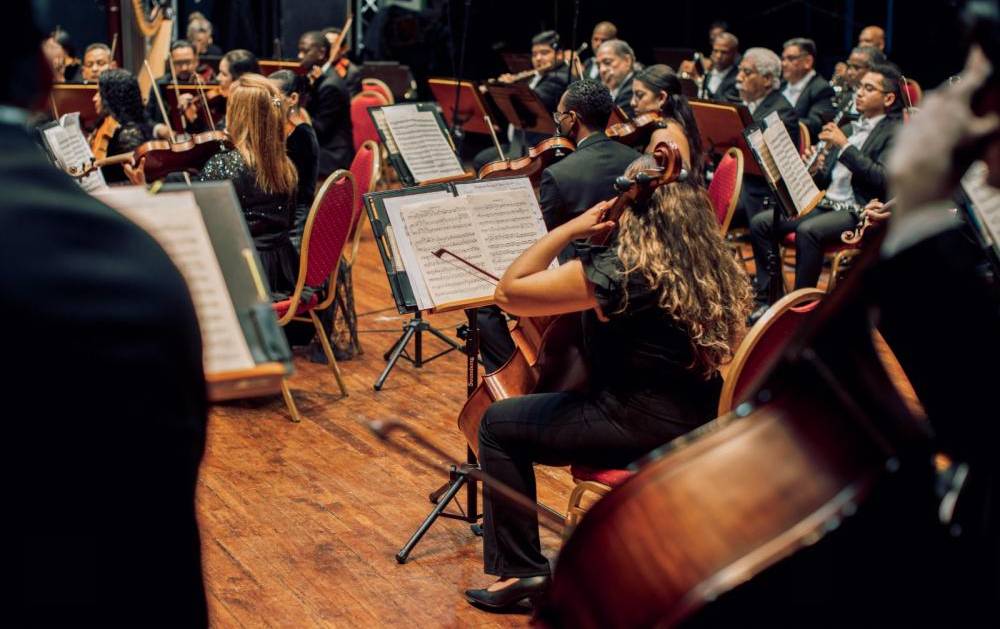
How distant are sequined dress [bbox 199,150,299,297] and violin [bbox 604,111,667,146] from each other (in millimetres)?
1428

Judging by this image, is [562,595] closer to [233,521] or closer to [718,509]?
[718,509]

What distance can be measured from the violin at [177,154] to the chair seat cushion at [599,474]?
246cm

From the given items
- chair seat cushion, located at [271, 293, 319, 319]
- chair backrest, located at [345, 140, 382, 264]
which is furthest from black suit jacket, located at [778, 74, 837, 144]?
chair seat cushion, located at [271, 293, 319, 319]

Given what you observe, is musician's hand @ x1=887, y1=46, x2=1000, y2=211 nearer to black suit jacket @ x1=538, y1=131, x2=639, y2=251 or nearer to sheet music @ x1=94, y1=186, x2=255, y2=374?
sheet music @ x1=94, y1=186, x2=255, y2=374

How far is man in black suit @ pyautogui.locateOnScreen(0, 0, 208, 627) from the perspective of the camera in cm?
88

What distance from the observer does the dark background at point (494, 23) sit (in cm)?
1122

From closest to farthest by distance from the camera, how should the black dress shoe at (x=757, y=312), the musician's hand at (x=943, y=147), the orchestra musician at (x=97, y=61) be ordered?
the musician's hand at (x=943, y=147)
the black dress shoe at (x=757, y=312)
the orchestra musician at (x=97, y=61)

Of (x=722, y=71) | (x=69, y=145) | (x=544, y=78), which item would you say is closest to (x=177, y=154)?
(x=69, y=145)

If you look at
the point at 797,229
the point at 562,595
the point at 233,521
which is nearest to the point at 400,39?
the point at 797,229

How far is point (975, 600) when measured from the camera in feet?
4.08

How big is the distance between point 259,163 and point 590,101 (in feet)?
4.32

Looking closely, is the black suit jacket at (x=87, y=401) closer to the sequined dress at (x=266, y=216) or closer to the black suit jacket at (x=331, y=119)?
the sequined dress at (x=266, y=216)

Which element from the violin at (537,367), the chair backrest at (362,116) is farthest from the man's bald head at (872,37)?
the violin at (537,367)

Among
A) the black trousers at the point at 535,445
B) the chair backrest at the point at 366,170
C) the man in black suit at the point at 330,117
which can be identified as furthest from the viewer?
the man in black suit at the point at 330,117
